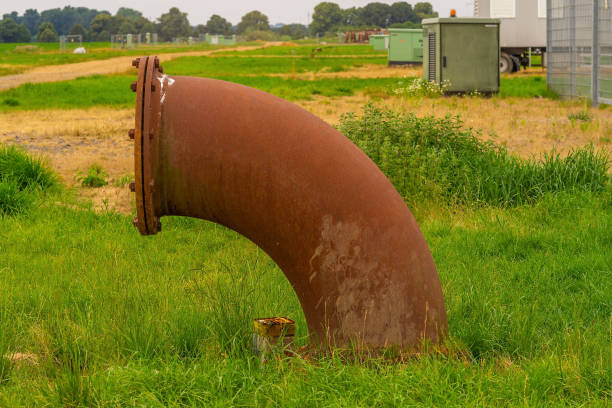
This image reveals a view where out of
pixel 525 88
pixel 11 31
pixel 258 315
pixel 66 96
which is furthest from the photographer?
pixel 11 31

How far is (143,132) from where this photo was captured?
2859 mm

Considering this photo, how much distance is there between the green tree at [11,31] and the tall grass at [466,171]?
122 metres

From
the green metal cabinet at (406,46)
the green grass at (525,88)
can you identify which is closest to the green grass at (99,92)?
the green grass at (525,88)

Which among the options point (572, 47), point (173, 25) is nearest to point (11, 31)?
point (173, 25)

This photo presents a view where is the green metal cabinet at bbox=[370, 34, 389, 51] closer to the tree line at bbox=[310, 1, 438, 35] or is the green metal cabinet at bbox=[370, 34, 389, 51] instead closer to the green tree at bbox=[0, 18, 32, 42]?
the green tree at bbox=[0, 18, 32, 42]

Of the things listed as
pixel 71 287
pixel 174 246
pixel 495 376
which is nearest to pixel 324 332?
pixel 495 376

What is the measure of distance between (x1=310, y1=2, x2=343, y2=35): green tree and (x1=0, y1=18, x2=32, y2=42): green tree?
184ft

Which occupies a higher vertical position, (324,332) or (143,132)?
(143,132)

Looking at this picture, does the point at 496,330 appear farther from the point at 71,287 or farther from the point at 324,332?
the point at 71,287

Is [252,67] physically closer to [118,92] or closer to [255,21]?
[118,92]

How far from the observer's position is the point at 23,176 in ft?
24.1

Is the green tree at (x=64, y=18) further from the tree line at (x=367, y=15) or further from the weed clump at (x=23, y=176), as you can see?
the weed clump at (x=23, y=176)

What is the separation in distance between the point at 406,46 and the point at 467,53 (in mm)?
16200

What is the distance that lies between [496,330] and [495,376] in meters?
0.58
